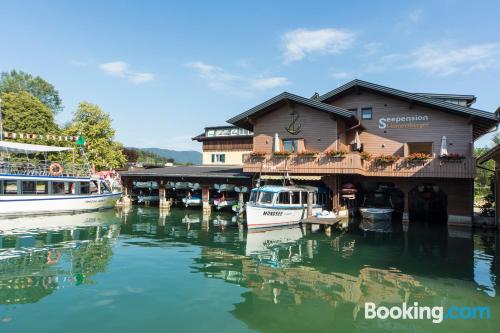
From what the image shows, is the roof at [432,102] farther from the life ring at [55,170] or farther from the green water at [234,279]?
the life ring at [55,170]

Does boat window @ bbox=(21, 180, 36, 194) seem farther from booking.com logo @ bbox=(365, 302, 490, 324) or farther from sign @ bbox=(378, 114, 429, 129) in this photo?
booking.com logo @ bbox=(365, 302, 490, 324)

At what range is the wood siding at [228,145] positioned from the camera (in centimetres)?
4309

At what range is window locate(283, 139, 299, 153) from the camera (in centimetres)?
2826

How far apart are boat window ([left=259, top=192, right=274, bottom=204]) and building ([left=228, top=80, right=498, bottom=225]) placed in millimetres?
3441

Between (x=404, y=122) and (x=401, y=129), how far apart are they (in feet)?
1.87

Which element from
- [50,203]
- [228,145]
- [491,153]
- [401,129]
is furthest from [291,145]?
[50,203]

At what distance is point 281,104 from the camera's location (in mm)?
28781

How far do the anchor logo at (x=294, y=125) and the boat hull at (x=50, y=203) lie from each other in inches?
776

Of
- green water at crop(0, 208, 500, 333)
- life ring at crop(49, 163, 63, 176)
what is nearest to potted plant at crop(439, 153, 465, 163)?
green water at crop(0, 208, 500, 333)

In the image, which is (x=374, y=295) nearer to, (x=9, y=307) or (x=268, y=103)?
(x=9, y=307)

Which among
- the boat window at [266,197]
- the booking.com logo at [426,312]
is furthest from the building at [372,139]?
the booking.com logo at [426,312]

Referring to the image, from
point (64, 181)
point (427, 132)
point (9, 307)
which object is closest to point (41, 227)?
point (64, 181)

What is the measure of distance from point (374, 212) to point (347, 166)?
4.50 metres

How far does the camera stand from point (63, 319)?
364 inches
